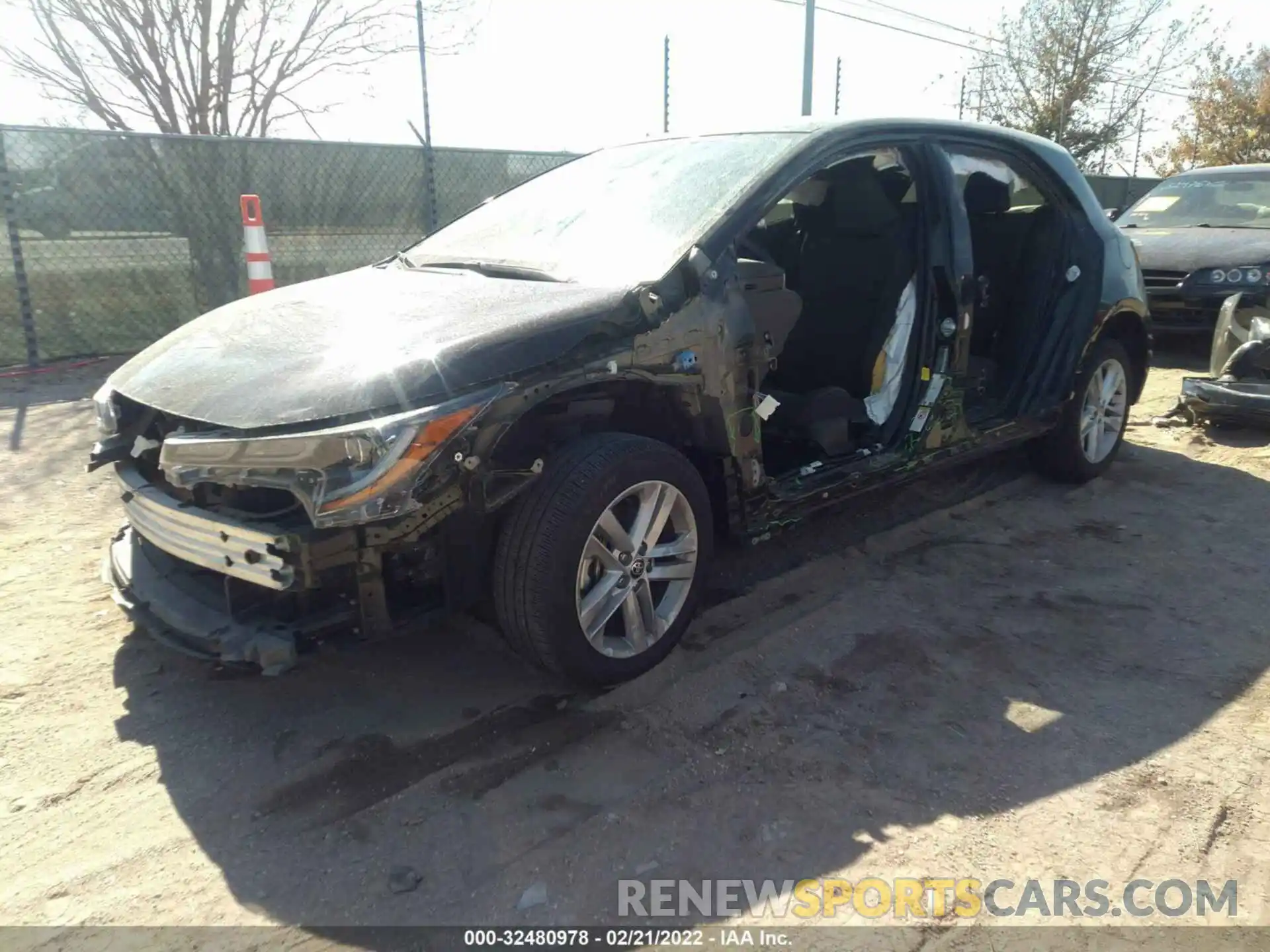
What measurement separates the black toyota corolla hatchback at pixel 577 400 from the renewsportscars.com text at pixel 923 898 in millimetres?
783

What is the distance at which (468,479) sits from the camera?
2.47m

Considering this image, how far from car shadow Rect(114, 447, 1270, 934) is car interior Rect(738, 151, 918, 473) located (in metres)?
0.60

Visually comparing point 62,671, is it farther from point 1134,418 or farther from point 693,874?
point 1134,418

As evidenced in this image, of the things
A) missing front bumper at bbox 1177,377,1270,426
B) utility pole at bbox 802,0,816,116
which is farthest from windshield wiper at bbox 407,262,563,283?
utility pole at bbox 802,0,816,116

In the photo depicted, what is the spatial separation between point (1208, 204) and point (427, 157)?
302 inches

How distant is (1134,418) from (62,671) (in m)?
6.39

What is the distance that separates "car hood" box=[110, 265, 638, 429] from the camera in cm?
246

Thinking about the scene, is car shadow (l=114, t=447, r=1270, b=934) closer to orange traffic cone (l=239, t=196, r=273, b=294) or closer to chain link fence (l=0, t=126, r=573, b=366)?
orange traffic cone (l=239, t=196, r=273, b=294)

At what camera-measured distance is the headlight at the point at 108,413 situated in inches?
121

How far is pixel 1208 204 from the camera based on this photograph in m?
9.06

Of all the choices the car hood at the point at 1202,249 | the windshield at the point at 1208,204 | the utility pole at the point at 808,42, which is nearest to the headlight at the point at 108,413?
the car hood at the point at 1202,249

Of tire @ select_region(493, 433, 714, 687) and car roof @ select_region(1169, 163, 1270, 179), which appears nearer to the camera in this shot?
tire @ select_region(493, 433, 714, 687)

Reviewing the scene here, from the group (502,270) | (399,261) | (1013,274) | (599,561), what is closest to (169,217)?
(399,261)

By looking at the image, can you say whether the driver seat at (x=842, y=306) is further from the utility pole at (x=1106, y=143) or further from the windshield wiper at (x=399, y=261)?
the utility pole at (x=1106, y=143)
